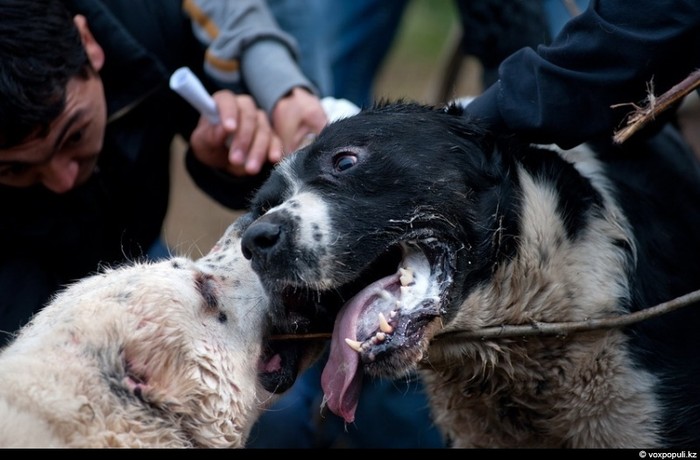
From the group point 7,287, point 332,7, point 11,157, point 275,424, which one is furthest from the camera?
point 332,7

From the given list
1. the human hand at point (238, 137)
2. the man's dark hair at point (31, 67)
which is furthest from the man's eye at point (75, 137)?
the human hand at point (238, 137)

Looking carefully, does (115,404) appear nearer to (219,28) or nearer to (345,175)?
(345,175)

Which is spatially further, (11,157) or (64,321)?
(11,157)

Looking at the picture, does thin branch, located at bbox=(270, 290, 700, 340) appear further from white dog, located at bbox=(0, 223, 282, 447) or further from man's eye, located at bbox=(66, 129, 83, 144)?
man's eye, located at bbox=(66, 129, 83, 144)

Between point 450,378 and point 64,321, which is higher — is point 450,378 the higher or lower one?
the lower one

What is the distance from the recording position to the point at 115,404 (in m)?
2.55

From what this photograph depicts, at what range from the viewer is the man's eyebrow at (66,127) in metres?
3.72

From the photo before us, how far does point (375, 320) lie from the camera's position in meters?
2.79

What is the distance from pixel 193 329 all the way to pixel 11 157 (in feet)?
4.23

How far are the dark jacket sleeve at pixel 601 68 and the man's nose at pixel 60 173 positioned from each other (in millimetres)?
1707

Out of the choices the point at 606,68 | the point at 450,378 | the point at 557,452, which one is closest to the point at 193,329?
the point at 450,378

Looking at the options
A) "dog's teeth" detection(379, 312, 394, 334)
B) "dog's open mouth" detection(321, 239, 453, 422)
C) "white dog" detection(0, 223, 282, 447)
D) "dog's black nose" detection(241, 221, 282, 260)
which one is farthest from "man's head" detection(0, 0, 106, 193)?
"dog's teeth" detection(379, 312, 394, 334)

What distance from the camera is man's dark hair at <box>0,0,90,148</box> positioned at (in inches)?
139

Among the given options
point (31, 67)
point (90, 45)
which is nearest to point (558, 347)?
point (31, 67)
